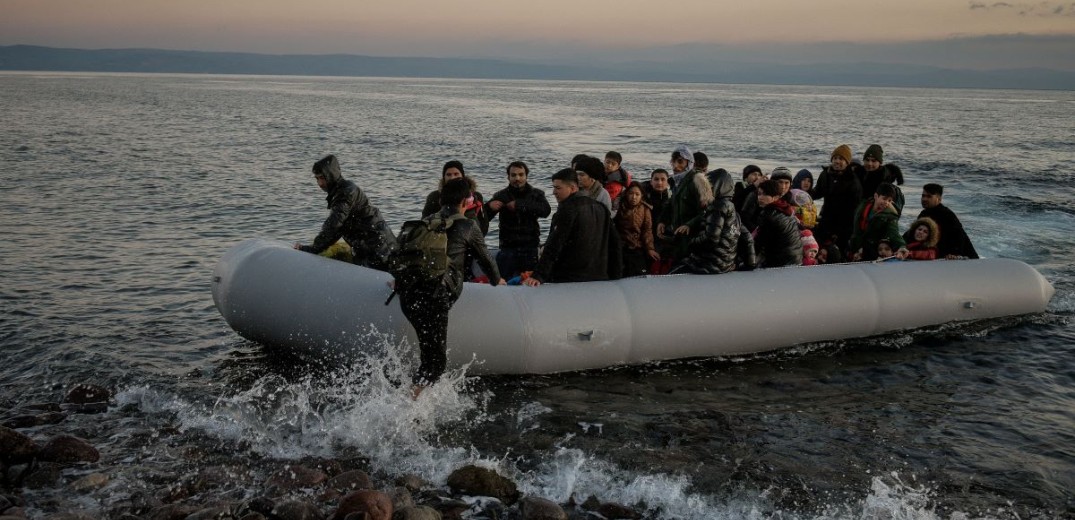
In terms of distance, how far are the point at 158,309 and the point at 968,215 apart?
609 inches

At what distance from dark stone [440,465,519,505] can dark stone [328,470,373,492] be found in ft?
1.82

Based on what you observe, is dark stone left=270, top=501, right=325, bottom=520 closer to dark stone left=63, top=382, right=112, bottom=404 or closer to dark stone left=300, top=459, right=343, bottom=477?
dark stone left=300, top=459, right=343, bottom=477

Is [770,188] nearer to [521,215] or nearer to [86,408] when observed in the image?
[521,215]

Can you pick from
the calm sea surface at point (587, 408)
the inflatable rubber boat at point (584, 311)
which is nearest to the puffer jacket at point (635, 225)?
the inflatable rubber boat at point (584, 311)

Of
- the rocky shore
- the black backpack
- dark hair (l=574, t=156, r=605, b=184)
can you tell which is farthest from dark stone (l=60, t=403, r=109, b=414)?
dark hair (l=574, t=156, r=605, b=184)

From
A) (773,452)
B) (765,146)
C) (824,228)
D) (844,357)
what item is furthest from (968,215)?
(765,146)

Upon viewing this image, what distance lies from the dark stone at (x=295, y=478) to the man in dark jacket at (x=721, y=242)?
4098 millimetres

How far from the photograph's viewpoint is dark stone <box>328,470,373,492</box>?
5.52 m

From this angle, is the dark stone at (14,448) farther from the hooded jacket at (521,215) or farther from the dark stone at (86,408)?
the hooded jacket at (521,215)

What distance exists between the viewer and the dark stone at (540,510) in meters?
5.18

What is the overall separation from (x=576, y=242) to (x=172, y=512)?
3844 millimetres

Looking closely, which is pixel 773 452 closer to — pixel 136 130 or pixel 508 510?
pixel 508 510

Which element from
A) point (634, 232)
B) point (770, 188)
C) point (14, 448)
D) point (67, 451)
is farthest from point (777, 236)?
point (14, 448)

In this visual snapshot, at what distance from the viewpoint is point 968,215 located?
17.4 metres
